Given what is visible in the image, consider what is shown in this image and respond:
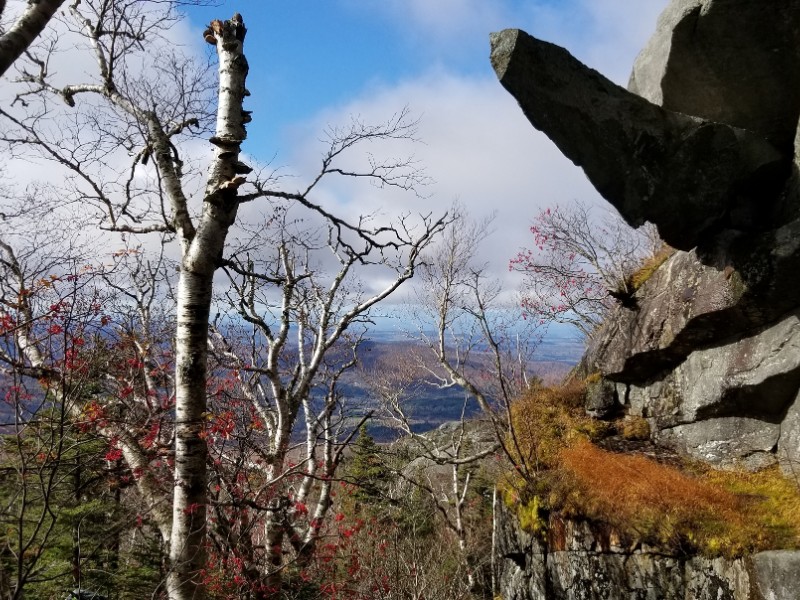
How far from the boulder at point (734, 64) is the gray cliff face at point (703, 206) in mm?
16

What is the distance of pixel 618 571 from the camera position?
5.63 meters

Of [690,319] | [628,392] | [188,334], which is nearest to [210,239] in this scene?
[188,334]

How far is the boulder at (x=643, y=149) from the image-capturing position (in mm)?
6020

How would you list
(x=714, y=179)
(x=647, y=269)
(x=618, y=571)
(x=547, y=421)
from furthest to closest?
1. (x=647, y=269)
2. (x=547, y=421)
3. (x=714, y=179)
4. (x=618, y=571)

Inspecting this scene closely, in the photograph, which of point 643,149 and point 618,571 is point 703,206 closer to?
point 643,149

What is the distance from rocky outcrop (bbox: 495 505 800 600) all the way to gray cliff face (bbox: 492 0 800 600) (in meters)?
0.02

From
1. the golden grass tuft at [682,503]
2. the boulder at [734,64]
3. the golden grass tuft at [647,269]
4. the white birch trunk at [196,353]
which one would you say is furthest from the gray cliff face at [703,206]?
the white birch trunk at [196,353]

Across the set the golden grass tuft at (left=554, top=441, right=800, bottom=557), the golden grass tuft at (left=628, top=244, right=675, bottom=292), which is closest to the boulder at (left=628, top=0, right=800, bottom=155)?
the golden grass tuft at (left=628, top=244, right=675, bottom=292)

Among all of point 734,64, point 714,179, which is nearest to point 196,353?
point 714,179

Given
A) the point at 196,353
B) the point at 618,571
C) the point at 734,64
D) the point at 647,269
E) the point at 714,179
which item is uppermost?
the point at 734,64

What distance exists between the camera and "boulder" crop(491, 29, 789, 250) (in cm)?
602

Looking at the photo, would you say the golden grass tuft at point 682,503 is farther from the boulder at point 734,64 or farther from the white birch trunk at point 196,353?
the boulder at point 734,64

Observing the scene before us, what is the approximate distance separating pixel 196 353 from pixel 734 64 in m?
8.54

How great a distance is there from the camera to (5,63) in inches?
119
